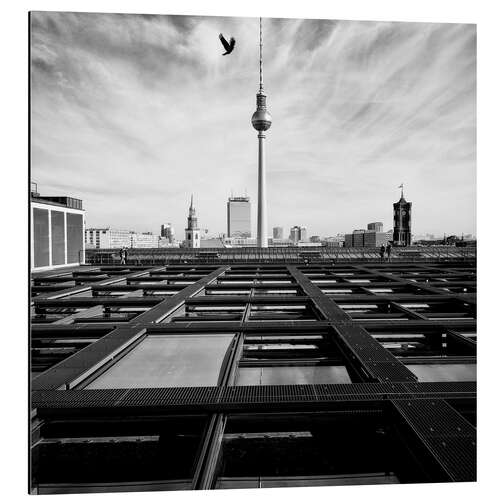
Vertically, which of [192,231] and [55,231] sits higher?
[192,231]

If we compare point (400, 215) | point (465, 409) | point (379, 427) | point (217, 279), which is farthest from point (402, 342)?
point (400, 215)

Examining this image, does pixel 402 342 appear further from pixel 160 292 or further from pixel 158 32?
pixel 160 292

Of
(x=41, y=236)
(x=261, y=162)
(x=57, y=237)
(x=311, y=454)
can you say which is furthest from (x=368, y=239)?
(x=311, y=454)

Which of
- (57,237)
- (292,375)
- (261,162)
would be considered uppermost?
(261,162)

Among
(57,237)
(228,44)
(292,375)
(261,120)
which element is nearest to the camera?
(228,44)

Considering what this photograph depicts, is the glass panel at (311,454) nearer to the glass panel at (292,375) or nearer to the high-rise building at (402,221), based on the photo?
the glass panel at (292,375)

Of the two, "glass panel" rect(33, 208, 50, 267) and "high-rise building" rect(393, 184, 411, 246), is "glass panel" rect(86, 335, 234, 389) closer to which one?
"glass panel" rect(33, 208, 50, 267)

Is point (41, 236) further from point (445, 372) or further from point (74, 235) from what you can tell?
point (445, 372)

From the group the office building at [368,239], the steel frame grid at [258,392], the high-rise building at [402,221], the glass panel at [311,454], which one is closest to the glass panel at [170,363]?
the steel frame grid at [258,392]

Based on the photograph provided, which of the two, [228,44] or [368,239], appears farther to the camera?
[368,239]
